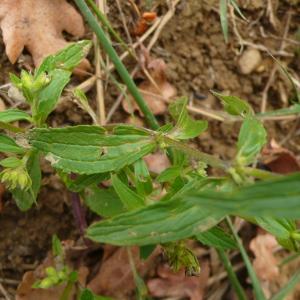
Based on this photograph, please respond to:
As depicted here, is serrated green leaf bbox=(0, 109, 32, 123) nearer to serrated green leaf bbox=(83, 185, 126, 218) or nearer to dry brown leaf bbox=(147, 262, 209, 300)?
serrated green leaf bbox=(83, 185, 126, 218)

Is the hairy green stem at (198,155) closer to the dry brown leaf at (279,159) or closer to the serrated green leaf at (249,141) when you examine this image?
the serrated green leaf at (249,141)

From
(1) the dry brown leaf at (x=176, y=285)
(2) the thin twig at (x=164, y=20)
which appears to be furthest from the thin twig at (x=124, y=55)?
(1) the dry brown leaf at (x=176, y=285)

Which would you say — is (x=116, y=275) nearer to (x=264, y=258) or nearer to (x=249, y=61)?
(x=264, y=258)

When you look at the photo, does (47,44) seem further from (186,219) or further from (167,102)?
(186,219)

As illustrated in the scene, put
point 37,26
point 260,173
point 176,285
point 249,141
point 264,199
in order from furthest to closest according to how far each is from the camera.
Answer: point 176,285
point 37,26
point 249,141
point 260,173
point 264,199

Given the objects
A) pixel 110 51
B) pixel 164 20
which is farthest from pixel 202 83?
pixel 110 51

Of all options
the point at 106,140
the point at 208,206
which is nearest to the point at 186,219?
the point at 208,206

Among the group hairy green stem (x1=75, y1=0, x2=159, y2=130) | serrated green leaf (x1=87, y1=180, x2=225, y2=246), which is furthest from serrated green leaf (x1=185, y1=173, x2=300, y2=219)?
hairy green stem (x1=75, y1=0, x2=159, y2=130)
